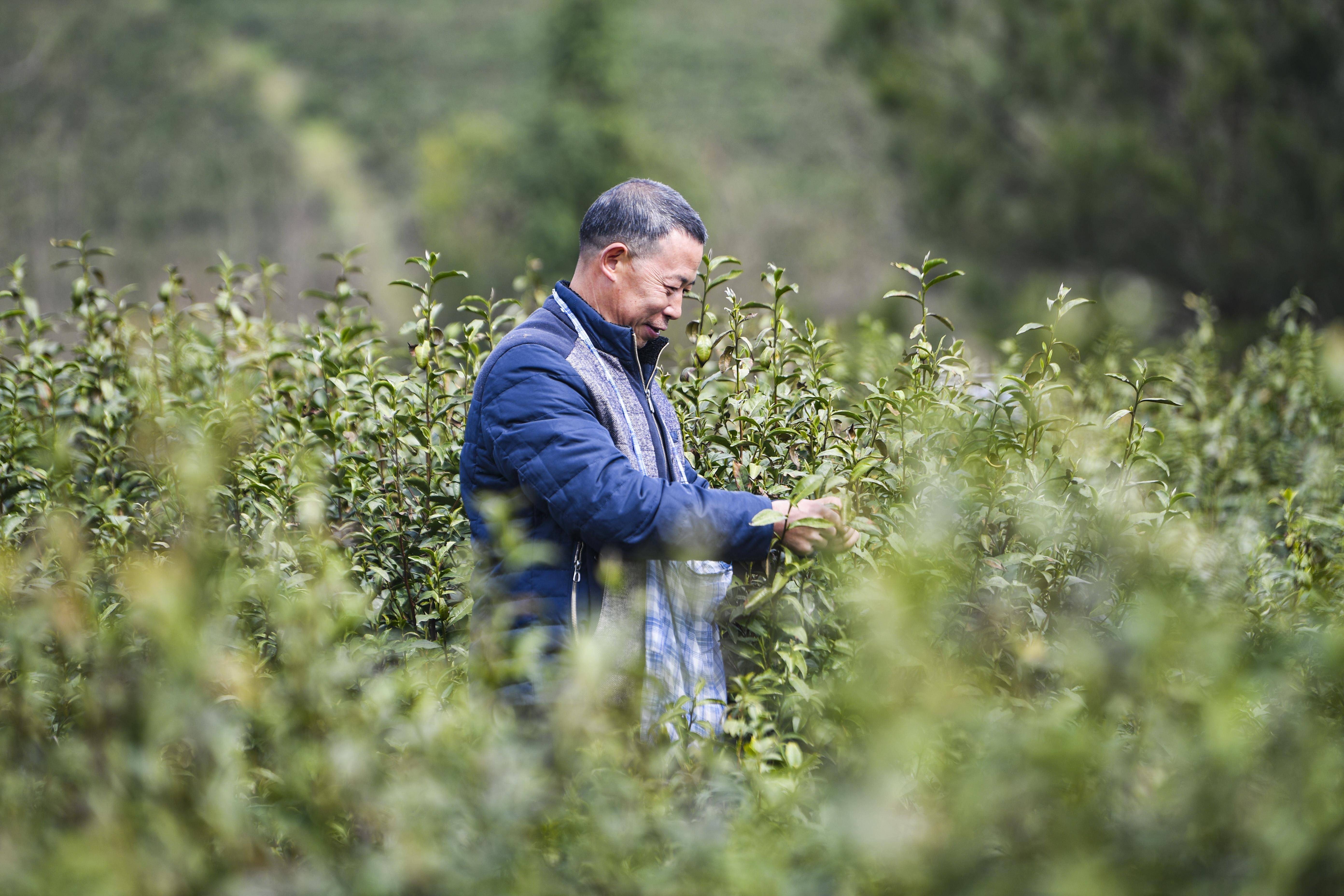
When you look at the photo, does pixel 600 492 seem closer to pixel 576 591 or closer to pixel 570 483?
pixel 570 483

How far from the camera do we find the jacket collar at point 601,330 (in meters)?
2.17

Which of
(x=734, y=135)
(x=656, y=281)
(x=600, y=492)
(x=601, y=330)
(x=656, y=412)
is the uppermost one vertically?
(x=734, y=135)

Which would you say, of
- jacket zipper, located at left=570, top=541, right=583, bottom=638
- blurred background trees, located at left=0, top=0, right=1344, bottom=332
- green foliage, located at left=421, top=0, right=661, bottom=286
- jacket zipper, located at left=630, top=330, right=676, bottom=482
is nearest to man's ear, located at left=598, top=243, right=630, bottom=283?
jacket zipper, located at left=630, top=330, right=676, bottom=482

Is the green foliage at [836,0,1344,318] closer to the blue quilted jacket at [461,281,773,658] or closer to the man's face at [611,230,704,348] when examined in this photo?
the man's face at [611,230,704,348]

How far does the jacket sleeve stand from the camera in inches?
71.5

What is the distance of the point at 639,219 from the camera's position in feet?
7.17

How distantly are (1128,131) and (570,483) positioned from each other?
11.1 metres

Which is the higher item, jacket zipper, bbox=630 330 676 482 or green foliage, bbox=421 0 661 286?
green foliage, bbox=421 0 661 286

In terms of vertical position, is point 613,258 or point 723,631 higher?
point 613,258

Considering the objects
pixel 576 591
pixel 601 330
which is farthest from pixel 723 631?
pixel 601 330

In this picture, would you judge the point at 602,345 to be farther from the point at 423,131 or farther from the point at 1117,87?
the point at 423,131

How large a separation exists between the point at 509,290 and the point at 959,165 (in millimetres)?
21753

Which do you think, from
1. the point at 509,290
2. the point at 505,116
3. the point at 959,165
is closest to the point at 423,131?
the point at 505,116

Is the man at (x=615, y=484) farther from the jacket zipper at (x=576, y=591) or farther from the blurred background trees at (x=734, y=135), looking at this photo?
the blurred background trees at (x=734, y=135)
